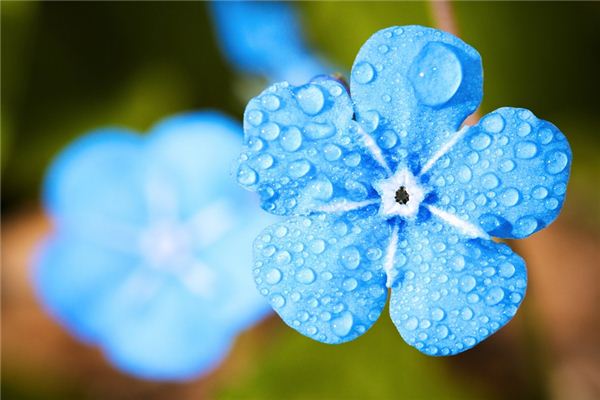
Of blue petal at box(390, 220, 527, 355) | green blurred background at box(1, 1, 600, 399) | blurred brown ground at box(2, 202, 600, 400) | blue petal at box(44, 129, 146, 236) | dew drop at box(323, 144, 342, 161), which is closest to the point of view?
blue petal at box(390, 220, 527, 355)

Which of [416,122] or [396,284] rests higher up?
[416,122]

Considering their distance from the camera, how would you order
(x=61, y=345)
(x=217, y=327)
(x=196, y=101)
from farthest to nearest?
(x=61, y=345)
(x=196, y=101)
(x=217, y=327)

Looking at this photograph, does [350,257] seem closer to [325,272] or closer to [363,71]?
[325,272]

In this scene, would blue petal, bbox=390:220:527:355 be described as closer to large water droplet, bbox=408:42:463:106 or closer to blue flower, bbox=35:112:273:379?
large water droplet, bbox=408:42:463:106

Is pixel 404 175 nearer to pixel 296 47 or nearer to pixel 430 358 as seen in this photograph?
pixel 430 358

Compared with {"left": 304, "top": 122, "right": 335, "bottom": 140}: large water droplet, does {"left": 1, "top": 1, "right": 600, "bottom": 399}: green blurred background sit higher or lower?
A: higher

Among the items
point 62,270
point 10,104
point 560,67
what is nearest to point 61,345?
point 62,270

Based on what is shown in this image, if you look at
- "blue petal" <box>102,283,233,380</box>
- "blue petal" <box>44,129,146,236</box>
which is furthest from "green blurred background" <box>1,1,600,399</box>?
"blue petal" <box>44,129,146,236</box>
